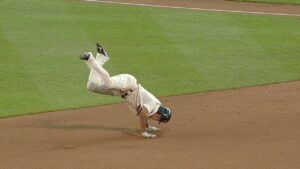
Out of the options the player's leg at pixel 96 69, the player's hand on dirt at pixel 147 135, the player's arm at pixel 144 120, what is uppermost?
the player's leg at pixel 96 69

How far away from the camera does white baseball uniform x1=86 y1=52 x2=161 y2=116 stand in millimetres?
10430

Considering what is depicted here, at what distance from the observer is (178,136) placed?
1052 centimetres

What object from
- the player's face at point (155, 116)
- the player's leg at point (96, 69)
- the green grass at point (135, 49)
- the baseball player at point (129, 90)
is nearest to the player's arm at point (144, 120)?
the baseball player at point (129, 90)

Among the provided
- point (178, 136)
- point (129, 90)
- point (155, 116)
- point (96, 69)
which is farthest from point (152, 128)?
point (96, 69)

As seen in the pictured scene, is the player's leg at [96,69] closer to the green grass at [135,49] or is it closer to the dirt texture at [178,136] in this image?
the dirt texture at [178,136]

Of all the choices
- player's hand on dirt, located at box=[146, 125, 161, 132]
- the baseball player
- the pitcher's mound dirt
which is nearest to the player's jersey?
the baseball player

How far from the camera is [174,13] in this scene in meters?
18.1

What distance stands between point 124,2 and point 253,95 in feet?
23.4

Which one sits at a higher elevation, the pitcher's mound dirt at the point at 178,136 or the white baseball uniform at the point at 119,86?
the white baseball uniform at the point at 119,86

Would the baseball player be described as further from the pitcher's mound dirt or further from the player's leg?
the pitcher's mound dirt

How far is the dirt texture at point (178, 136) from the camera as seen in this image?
9.08 metres

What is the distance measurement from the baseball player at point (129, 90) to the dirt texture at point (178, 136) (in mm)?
271

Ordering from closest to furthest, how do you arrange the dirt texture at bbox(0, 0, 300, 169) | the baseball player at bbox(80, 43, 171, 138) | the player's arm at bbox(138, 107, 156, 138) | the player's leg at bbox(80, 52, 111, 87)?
the dirt texture at bbox(0, 0, 300, 169)
the player's leg at bbox(80, 52, 111, 87)
the baseball player at bbox(80, 43, 171, 138)
the player's arm at bbox(138, 107, 156, 138)

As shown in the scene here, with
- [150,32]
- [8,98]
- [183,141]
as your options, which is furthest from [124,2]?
[183,141]
